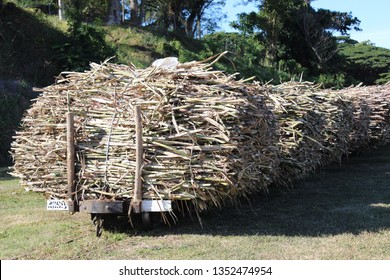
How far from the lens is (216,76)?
7.00 m

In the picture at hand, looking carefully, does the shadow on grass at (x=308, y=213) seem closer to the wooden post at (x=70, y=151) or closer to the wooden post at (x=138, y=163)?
the wooden post at (x=138, y=163)

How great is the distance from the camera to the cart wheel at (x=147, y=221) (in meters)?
6.71

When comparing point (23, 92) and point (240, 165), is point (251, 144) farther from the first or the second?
point (23, 92)

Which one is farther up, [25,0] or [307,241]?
[25,0]

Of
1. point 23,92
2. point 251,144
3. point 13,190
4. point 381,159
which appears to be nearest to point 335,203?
point 251,144

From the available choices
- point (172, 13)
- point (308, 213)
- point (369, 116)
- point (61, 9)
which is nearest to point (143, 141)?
point (308, 213)

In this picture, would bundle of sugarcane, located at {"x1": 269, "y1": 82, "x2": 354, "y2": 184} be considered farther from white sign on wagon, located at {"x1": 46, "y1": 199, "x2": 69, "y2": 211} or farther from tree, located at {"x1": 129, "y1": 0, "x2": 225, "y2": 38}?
tree, located at {"x1": 129, "y1": 0, "x2": 225, "y2": 38}

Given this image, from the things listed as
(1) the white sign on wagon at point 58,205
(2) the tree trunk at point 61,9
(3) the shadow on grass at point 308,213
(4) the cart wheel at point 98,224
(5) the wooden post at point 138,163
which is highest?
(2) the tree trunk at point 61,9

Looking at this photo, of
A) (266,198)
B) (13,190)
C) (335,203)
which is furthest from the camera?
(13,190)

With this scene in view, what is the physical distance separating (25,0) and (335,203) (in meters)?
25.9

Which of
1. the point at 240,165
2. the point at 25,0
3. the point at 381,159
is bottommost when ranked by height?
the point at 381,159

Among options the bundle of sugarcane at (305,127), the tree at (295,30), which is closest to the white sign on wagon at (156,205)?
the bundle of sugarcane at (305,127)

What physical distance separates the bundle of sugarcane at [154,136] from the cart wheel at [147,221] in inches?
15.4

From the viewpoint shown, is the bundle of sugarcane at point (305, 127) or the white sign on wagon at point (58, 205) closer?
the white sign on wagon at point (58, 205)
